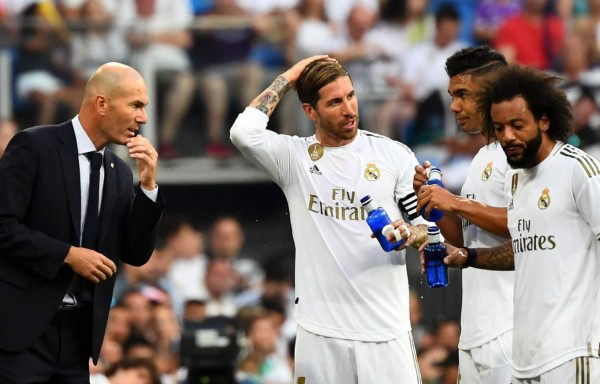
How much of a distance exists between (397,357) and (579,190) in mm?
1572

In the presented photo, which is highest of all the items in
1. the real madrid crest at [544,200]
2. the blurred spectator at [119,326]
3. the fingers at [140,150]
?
the fingers at [140,150]

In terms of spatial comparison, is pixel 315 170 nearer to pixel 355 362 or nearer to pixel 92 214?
pixel 355 362

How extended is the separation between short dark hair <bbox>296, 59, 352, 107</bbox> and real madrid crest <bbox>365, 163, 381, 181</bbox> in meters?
0.54

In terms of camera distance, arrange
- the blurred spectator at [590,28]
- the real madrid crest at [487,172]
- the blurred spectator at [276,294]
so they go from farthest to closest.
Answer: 1. the blurred spectator at [590,28]
2. the blurred spectator at [276,294]
3. the real madrid crest at [487,172]

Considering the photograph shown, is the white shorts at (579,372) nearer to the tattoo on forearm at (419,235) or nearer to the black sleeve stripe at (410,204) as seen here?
the tattoo on forearm at (419,235)

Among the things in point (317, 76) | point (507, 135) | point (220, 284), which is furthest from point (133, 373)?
point (507, 135)

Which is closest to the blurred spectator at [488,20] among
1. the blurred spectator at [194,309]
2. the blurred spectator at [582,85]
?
the blurred spectator at [582,85]

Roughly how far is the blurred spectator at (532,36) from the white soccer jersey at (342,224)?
8.35m

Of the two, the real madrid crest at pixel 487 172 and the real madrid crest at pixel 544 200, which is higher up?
the real madrid crest at pixel 487 172

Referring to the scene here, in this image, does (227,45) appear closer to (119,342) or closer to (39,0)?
(39,0)

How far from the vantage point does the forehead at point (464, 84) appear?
26.8 feet

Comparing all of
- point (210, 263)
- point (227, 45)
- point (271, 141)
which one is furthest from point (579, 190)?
point (227, 45)

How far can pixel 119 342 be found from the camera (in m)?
12.4

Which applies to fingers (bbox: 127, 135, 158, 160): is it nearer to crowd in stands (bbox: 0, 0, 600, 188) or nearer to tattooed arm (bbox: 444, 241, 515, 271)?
tattooed arm (bbox: 444, 241, 515, 271)
